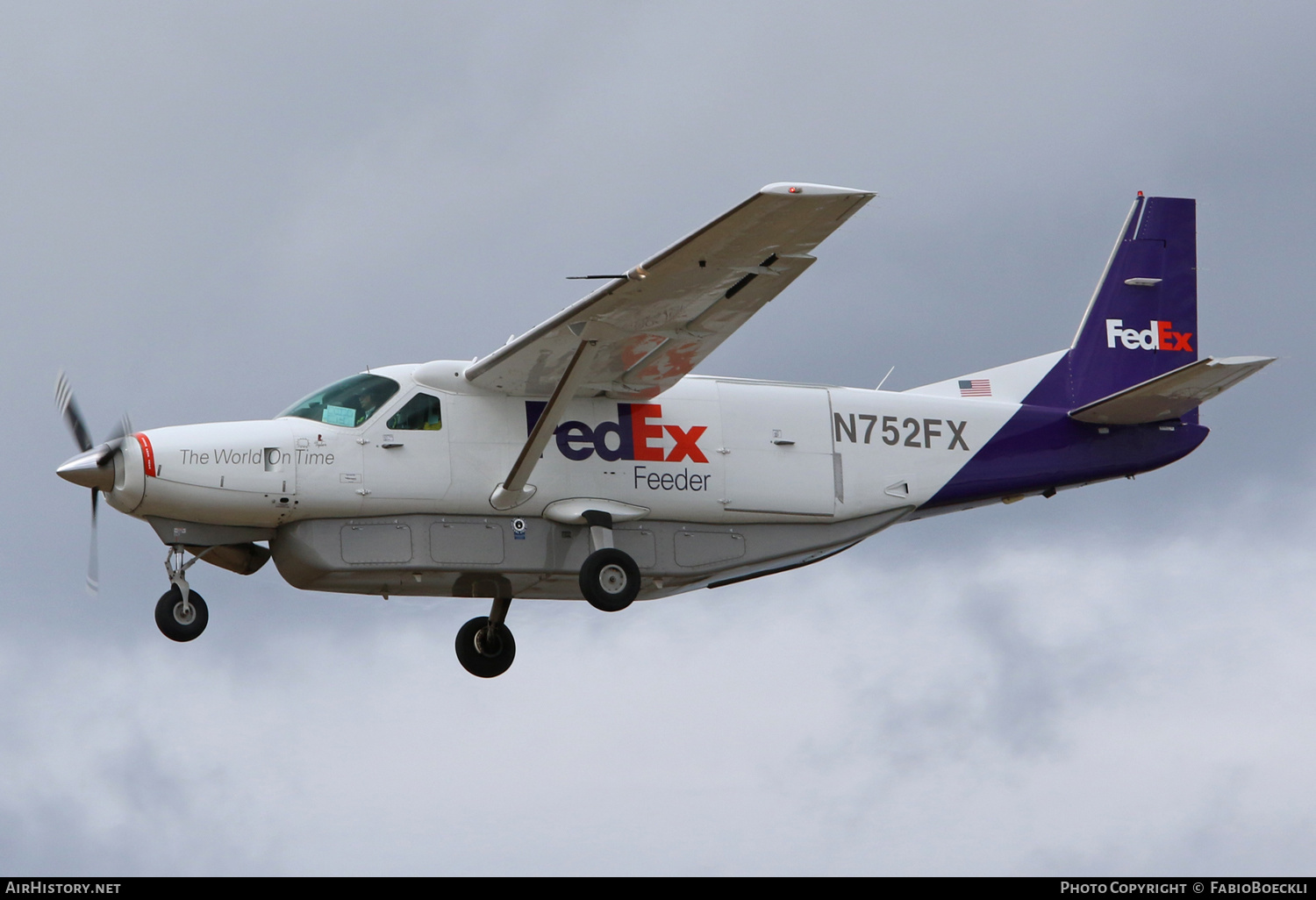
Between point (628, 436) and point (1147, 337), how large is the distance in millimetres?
8325

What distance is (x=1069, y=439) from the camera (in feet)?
82.6

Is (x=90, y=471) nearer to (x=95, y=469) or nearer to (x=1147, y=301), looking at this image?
(x=95, y=469)

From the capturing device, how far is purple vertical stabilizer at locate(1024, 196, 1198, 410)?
86.8ft

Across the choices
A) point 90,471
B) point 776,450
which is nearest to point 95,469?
point 90,471

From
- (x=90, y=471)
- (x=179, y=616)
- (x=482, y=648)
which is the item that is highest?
(x=90, y=471)

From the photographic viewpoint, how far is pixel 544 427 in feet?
71.5

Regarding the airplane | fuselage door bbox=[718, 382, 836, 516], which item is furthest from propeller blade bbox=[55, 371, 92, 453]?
fuselage door bbox=[718, 382, 836, 516]

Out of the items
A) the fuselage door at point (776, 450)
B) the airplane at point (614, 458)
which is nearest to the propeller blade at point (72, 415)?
the airplane at point (614, 458)

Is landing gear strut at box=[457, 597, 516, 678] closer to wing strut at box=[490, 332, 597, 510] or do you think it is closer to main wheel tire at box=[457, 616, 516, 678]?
main wheel tire at box=[457, 616, 516, 678]

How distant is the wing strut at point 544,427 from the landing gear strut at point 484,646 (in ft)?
9.62

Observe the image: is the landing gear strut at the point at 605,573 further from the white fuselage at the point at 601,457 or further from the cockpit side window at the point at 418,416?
the cockpit side window at the point at 418,416

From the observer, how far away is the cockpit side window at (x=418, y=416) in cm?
2225
